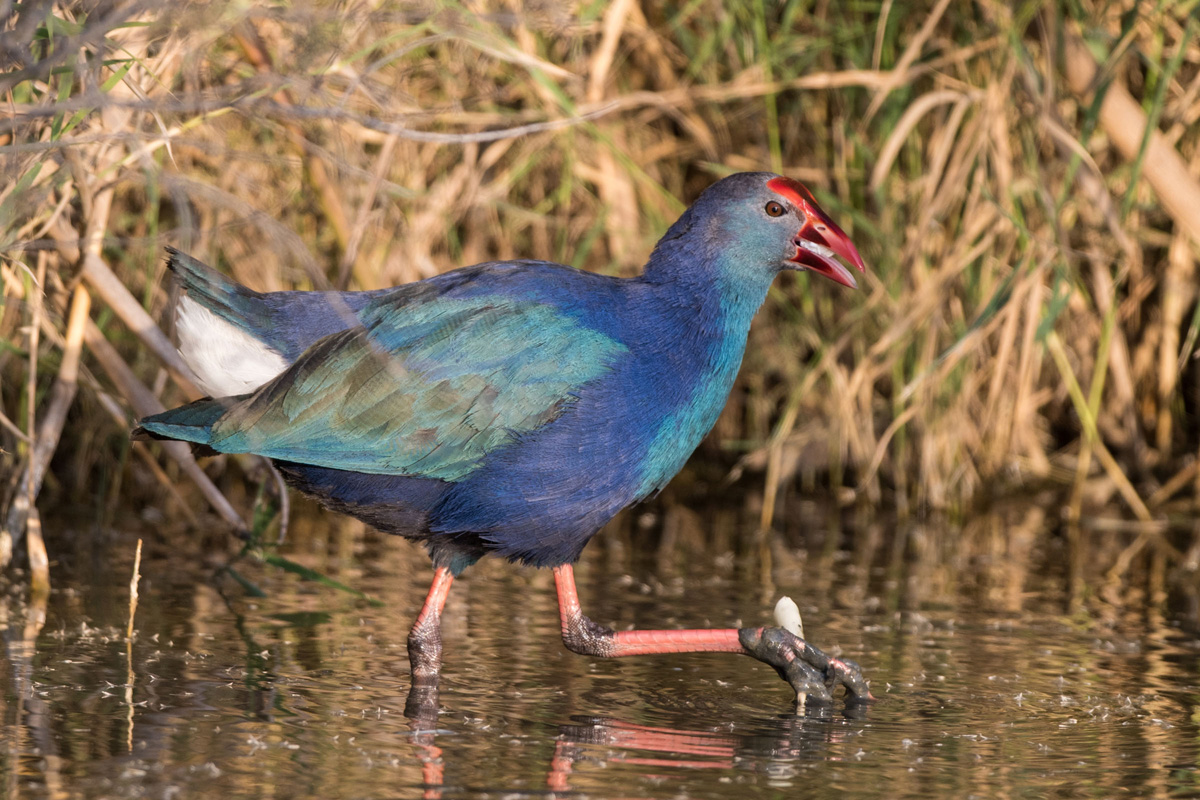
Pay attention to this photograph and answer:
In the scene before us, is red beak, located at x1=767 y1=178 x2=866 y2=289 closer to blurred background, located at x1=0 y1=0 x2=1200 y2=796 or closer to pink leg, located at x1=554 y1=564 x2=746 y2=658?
pink leg, located at x1=554 y1=564 x2=746 y2=658

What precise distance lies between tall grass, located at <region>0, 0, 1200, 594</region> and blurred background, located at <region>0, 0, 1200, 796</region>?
0.6 inches

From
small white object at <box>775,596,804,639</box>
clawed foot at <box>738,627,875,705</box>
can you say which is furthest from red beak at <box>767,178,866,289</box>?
clawed foot at <box>738,627,875,705</box>

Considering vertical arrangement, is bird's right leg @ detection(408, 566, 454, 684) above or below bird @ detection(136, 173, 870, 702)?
below

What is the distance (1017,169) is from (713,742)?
124 inches

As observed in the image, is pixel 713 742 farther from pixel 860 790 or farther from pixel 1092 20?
Result: pixel 1092 20

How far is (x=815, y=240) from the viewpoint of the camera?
3.63 meters

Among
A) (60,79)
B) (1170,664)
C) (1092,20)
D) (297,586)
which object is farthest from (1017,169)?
(60,79)

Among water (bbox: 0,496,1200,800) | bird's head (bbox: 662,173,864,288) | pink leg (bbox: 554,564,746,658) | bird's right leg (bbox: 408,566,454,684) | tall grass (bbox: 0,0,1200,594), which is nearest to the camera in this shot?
water (bbox: 0,496,1200,800)

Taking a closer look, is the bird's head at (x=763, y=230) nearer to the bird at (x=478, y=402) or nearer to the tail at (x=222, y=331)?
the bird at (x=478, y=402)

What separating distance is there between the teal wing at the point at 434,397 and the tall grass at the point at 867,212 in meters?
1.27

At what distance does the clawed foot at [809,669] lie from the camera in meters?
3.23

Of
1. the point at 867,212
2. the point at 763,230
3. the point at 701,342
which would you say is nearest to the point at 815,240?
the point at 763,230

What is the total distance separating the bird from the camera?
3.20m

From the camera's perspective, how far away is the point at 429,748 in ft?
8.97
